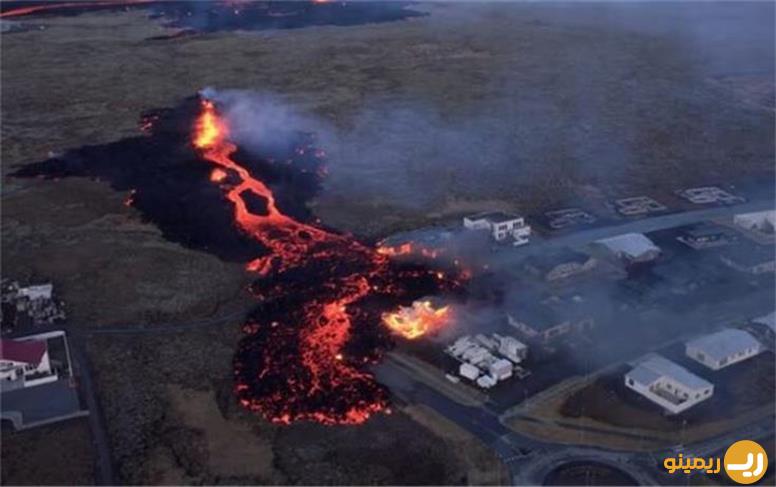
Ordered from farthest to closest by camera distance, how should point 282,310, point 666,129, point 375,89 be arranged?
point 375,89 → point 666,129 → point 282,310

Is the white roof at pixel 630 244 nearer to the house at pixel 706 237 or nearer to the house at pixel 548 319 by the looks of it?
the house at pixel 706 237

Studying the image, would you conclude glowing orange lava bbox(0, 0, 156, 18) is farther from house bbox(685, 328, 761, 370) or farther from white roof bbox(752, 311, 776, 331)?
white roof bbox(752, 311, 776, 331)

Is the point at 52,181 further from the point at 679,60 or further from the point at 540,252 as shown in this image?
the point at 679,60

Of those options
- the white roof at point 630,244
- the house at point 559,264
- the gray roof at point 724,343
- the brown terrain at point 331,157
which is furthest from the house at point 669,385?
the white roof at point 630,244

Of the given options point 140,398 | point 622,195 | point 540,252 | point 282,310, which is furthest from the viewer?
point 622,195

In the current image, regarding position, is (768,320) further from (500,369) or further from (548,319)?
(500,369)

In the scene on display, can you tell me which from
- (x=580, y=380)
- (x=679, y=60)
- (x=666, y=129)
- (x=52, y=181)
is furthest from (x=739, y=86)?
(x=52, y=181)
